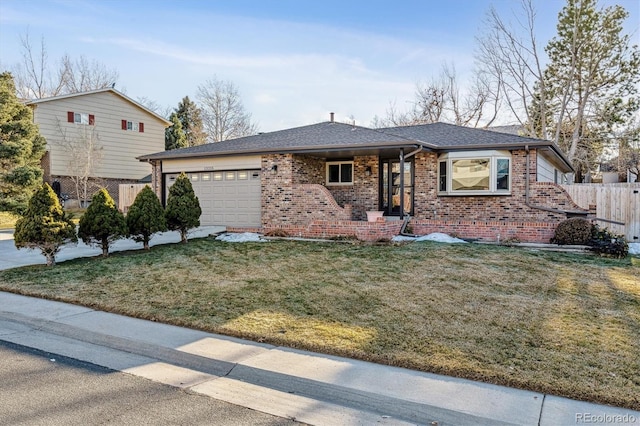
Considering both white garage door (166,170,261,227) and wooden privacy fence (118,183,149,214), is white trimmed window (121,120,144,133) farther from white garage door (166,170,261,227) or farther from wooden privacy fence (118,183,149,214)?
white garage door (166,170,261,227)

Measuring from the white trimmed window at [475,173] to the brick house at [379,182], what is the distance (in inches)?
1.2

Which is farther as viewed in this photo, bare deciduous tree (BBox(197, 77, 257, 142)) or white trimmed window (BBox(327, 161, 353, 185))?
bare deciduous tree (BBox(197, 77, 257, 142))

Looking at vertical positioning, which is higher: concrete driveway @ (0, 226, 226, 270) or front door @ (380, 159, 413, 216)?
front door @ (380, 159, 413, 216)

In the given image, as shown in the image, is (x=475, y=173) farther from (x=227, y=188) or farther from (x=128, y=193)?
(x=128, y=193)

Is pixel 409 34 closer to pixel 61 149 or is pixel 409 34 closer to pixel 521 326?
pixel 521 326

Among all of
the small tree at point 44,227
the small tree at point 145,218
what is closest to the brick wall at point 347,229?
the small tree at point 145,218

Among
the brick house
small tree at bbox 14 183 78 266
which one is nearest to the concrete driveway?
small tree at bbox 14 183 78 266

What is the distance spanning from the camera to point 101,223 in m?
10.2

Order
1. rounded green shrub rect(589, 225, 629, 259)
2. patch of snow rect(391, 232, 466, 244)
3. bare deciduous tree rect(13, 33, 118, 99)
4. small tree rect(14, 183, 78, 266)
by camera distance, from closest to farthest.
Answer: small tree rect(14, 183, 78, 266) < rounded green shrub rect(589, 225, 629, 259) < patch of snow rect(391, 232, 466, 244) < bare deciduous tree rect(13, 33, 118, 99)

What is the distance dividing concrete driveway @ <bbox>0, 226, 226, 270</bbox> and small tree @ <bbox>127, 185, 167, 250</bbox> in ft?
2.19

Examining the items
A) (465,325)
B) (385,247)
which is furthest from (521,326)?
(385,247)

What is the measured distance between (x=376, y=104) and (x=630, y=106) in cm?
1720

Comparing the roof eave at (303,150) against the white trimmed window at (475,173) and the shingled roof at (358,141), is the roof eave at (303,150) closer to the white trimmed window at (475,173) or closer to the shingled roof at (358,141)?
the shingled roof at (358,141)

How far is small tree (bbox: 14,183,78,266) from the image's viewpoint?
9.10m
